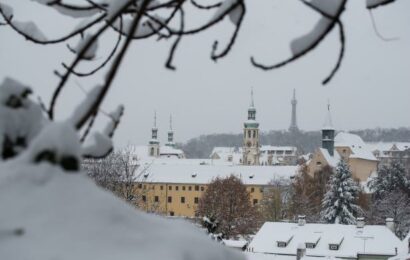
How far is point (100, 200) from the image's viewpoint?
3.10 ft

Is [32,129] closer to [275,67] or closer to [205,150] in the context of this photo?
[275,67]

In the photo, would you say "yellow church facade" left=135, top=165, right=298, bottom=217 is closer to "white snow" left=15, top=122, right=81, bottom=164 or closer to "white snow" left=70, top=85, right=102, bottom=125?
"white snow" left=70, top=85, right=102, bottom=125

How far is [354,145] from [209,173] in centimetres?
1993

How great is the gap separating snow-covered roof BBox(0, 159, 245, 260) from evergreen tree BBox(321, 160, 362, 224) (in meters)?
36.7

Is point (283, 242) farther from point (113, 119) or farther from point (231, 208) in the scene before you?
point (113, 119)

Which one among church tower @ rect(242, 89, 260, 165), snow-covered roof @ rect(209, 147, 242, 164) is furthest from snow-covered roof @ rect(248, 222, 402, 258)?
snow-covered roof @ rect(209, 147, 242, 164)

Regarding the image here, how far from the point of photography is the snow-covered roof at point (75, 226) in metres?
0.84

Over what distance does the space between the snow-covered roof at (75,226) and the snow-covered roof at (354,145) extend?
211 ft

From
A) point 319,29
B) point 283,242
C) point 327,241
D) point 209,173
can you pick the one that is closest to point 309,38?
point 319,29

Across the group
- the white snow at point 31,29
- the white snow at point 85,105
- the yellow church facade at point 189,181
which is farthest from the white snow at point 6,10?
the yellow church facade at point 189,181

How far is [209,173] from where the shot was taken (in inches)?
2151

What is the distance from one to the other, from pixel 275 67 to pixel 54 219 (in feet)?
2.25

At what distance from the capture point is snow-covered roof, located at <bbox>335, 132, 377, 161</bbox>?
6394cm

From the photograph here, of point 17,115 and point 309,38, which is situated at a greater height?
point 309,38
